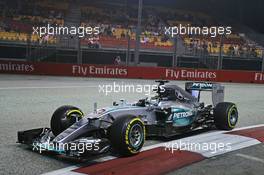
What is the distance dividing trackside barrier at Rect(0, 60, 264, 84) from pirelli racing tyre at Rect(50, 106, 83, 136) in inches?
693

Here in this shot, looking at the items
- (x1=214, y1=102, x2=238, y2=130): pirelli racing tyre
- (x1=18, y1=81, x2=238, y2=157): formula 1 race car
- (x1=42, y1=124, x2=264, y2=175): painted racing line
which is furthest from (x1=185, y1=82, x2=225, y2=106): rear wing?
(x1=42, y1=124, x2=264, y2=175): painted racing line

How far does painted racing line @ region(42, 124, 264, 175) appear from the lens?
5500 mm

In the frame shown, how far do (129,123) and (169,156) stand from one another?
A: 857mm

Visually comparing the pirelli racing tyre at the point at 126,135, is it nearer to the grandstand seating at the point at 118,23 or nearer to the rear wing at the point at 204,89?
the rear wing at the point at 204,89

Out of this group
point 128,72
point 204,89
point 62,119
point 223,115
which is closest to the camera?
point 62,119

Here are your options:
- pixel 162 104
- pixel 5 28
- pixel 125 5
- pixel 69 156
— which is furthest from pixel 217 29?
pixel 69 156

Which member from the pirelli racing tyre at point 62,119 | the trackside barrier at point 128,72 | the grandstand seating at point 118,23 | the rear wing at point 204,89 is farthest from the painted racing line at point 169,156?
the grandstand seating at point 118,23

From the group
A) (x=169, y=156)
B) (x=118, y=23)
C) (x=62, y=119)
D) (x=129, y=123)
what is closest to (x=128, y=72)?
(x=118, y=23)

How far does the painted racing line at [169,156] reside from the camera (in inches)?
217

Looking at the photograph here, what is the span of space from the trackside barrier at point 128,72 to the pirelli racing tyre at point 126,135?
61.2ft

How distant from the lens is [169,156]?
6.28 metres

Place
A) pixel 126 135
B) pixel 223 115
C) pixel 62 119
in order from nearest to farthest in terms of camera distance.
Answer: pixel 126 135 → pixel 62 119 → pixel 223 115

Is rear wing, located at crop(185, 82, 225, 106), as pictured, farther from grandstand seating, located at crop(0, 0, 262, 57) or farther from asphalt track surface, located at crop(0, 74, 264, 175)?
grandstand seating, located at crop(0, 0, 262, 57)

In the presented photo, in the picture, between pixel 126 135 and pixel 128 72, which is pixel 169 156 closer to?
pixel 126 135
